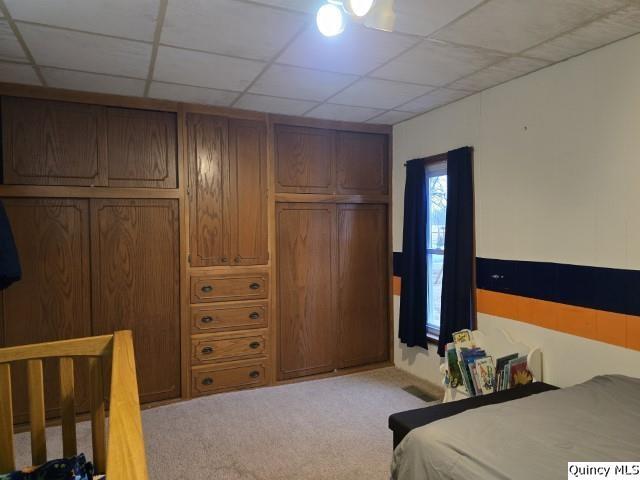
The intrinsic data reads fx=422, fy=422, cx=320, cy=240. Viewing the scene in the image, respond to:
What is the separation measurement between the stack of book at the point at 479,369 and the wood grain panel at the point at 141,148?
8.32 feet

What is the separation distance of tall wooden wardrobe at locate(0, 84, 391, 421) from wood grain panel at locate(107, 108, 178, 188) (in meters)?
0.01

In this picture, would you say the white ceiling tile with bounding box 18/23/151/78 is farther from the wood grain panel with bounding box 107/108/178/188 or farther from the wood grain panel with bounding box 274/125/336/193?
the wood grain panel with bounding box 274/125/336/193

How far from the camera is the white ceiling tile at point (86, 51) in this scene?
7.33ft

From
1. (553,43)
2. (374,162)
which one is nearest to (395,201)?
(374,162)

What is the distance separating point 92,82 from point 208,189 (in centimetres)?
111

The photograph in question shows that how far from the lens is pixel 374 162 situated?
13.8ft

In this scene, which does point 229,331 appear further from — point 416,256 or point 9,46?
point 9,46

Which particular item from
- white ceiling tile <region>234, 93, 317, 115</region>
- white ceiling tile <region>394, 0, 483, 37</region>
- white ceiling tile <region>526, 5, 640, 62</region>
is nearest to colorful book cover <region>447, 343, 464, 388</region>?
white ceiling tile <region>526, 5, 640, 62</region>

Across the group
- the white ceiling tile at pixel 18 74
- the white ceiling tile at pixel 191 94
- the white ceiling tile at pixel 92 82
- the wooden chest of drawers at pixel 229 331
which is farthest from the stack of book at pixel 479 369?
the white ceiling tile at pixel 18 74

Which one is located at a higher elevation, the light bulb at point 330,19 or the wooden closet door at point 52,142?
the light bulb at point 330,19

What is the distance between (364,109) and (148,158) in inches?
72.4

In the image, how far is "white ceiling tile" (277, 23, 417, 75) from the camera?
2244 millimetres

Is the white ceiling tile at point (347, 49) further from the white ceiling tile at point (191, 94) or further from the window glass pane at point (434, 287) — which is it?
the window glass pane at point (434, 287)

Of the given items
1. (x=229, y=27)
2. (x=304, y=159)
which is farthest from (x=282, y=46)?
(x=304, y=159)
